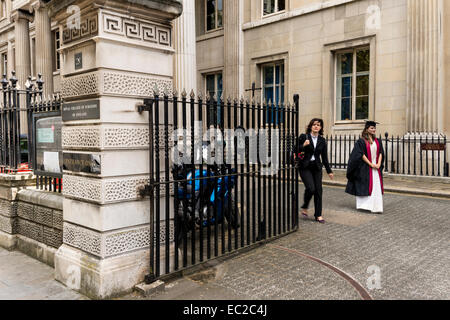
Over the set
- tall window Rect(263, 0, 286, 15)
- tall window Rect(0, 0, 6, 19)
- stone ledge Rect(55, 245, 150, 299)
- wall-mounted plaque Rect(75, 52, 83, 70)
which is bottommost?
stone ledge Rect(55, 245, 150, 299)

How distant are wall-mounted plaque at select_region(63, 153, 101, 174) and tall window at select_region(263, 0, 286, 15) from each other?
1579 cm

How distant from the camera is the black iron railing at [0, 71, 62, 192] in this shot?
5.38 metres

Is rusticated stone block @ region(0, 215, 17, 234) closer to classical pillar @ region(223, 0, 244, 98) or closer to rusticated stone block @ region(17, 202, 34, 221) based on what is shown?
rusticated stone block @ region(17, 202, 34, 221)

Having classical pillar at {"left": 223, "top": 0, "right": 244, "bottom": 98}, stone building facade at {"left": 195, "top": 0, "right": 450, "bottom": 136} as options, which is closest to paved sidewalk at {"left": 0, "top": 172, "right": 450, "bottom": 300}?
stone building facade at {"left": 195, "top": 0, "right": 450, "bottom": 136}

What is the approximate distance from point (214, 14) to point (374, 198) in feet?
53.1

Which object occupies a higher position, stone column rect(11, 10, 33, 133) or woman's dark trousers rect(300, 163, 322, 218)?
stone column rect(11, 10, 33, 133)

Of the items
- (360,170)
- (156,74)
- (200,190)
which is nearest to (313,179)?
(360,170)

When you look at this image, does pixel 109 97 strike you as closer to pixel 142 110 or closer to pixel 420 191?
pixel 142 110

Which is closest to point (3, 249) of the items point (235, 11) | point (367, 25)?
point (367, 25)

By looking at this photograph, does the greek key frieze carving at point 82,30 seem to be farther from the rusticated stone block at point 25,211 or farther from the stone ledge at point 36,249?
the stone ledge at point 36,249

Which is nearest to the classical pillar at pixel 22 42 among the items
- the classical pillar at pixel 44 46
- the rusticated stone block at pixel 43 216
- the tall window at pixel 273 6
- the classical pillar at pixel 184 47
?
the classical pillar at pixel 44 46

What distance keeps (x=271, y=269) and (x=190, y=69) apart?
906cm

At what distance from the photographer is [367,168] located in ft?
26.3

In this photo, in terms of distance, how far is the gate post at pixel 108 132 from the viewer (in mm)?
3838
